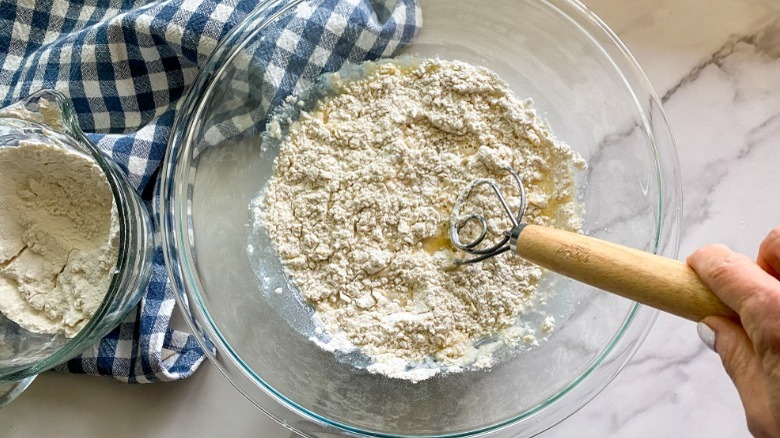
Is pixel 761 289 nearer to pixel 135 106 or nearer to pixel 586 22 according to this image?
pixel 586 22

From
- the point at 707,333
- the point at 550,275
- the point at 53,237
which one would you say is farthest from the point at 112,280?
the point at 707,333

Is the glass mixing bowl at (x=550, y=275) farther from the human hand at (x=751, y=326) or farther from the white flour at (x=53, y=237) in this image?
the human hand at (x=751, y=326)

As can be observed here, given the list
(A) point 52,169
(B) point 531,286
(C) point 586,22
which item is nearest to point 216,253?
(A) point 52,169

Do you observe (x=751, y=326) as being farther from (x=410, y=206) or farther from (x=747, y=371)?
(x=410, y=206)

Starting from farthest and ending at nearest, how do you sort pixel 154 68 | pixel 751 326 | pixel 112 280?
pixel 154 68, pixel 112 280, pixel 751 326

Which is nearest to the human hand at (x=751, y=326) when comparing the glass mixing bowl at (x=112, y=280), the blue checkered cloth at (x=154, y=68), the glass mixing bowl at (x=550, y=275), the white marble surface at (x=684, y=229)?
the glass mixing bowl at (x=550, y=275)

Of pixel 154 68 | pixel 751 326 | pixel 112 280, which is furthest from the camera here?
pixel 154 68

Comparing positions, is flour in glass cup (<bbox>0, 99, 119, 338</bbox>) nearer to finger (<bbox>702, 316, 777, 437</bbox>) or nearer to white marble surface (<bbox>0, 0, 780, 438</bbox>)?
white marble surface (<bbox>0, 0, 780, 438</bbox>)
